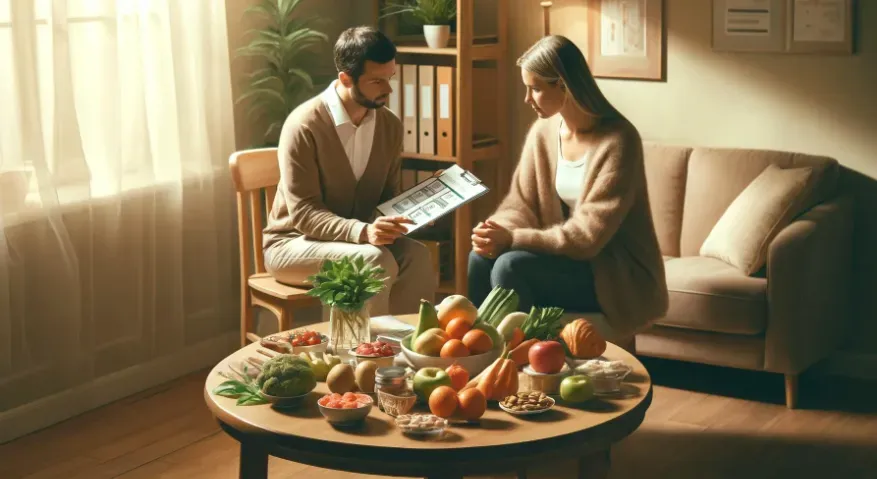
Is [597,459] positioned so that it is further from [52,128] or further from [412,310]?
[52,128]

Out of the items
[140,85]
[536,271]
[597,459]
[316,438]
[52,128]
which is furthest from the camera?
[140,85]

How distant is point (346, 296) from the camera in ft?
8.87

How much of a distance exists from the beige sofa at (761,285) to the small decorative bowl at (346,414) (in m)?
1.86

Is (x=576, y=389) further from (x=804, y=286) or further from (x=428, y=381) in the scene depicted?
(x=804, y=286)

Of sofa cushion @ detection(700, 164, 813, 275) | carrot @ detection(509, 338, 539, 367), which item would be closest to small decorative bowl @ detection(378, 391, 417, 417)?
carrot @ detection(509, 338, 539, 367)

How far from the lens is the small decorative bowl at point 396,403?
2336 millimetres

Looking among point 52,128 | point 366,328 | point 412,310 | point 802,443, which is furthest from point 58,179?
point 802,443

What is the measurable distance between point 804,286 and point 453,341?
1.67 meters

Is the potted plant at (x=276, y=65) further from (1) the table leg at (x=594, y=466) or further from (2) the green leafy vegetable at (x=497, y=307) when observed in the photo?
(1) the table leg at (x=594, y=466)

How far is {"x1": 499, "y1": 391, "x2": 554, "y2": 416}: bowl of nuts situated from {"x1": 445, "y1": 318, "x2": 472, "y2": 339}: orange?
259 millimetres

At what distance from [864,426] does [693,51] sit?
158 centimetres

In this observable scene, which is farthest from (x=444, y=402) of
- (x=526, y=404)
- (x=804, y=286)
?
(x=804, y=286)

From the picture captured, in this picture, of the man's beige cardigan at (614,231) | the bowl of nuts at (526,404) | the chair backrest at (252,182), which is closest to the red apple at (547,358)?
the bowl of nuts at (526,404)

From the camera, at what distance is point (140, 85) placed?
3922mm
